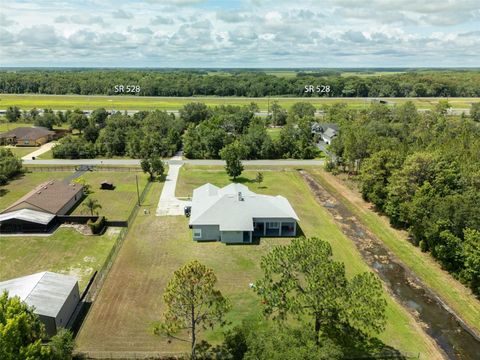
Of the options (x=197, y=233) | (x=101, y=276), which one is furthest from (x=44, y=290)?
(x=197, y=233)

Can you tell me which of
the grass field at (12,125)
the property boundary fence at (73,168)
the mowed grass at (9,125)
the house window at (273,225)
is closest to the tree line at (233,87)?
the grass field at (12,125)

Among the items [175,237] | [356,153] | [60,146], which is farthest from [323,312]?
[60,146]

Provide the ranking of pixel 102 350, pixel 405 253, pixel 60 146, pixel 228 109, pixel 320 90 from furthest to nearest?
pixel 320 90 < pixel 228 109 < pixel 60 146 < pixel 405 253 < pixel 102 350

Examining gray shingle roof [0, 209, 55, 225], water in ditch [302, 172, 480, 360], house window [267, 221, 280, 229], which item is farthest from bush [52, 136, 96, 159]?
water in ditch [302, 172, 480, 360]

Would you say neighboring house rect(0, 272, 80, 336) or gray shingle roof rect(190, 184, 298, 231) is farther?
gray shingle roof rect(190, 184, 298, 231)

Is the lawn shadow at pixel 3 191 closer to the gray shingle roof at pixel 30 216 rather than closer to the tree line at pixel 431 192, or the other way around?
the gray shingle roof at pixel 30 216

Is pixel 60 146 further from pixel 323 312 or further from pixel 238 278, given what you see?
pixel 323 312

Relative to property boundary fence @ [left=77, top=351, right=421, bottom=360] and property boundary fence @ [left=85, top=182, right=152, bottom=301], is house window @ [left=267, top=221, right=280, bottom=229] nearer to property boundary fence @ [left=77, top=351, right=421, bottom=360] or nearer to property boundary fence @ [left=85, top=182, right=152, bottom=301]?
property boundary fence @ [left=85, top=182, right=152, bottom=301]
